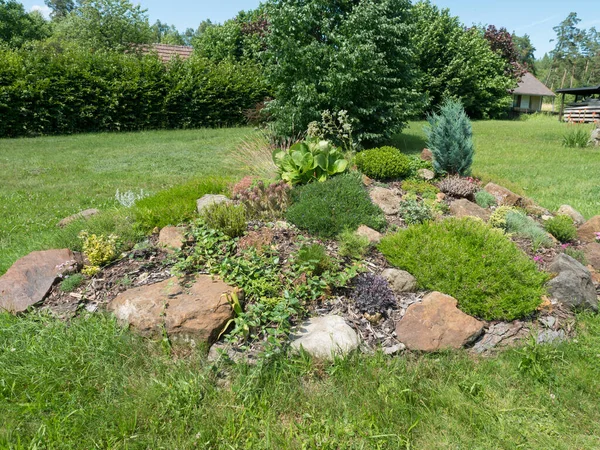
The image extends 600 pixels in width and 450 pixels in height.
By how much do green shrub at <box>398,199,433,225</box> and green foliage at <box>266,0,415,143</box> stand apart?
491cm

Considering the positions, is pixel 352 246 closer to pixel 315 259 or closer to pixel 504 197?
pixel 315 259

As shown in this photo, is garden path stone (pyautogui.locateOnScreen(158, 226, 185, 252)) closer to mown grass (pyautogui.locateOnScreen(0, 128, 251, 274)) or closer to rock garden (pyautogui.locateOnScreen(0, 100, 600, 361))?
rock garden (pyautogui.locateOnScreen(0, 100, 600, 361))

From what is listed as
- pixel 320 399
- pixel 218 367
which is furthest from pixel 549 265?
pixel 218 367

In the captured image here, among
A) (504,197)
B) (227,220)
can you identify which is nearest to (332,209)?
(227,220)

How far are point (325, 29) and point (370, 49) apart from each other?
149 centimetres

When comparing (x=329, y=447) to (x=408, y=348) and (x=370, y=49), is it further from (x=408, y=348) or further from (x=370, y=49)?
(x=370, y=49)

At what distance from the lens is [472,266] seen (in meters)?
3.32

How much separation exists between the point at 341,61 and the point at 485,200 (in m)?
5.11

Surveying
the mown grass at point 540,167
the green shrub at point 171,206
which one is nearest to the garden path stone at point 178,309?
the green shrub at point 171,206

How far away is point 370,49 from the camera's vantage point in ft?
28.8

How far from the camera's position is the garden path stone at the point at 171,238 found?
12.2 ft

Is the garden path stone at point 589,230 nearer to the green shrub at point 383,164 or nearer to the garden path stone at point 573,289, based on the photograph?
the garden path stone at point 573,289

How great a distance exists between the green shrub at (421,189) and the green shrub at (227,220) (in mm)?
2627

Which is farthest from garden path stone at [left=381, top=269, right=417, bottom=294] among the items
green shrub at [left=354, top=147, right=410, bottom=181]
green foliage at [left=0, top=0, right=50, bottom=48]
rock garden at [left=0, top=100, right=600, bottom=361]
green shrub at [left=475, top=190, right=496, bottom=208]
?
green foliage at [left=0, top=0, right=50, bottom=48]
